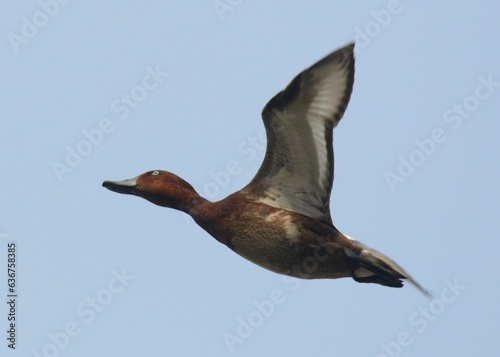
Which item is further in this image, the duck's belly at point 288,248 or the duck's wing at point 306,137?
the duck's belly at point 288,248

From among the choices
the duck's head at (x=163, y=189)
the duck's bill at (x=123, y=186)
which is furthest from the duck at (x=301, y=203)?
the duck's bill at (x=123, y=186)

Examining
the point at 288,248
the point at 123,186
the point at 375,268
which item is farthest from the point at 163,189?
the point at 375,268

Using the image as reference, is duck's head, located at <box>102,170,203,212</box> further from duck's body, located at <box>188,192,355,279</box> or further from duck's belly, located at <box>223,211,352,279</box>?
duck's belly, located at <box>223,211,352,279</box>

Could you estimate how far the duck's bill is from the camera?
10.2 meters

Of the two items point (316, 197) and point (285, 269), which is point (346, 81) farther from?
point (285, 269)

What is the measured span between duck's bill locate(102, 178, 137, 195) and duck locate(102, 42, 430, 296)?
0.89 meters

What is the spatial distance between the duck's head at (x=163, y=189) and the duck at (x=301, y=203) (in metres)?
0.32

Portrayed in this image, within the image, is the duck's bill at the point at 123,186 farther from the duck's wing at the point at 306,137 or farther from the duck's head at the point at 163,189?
the duck's wing at the point at 306,137

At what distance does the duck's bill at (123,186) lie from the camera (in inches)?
400

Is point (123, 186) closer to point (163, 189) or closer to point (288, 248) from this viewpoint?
point (163, 189)

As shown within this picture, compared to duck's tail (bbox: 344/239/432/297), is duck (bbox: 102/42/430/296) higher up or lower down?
higher up

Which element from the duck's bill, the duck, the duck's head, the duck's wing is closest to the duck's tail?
the duck

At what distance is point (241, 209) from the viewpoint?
9391mm

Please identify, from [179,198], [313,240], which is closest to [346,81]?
[313,240]
